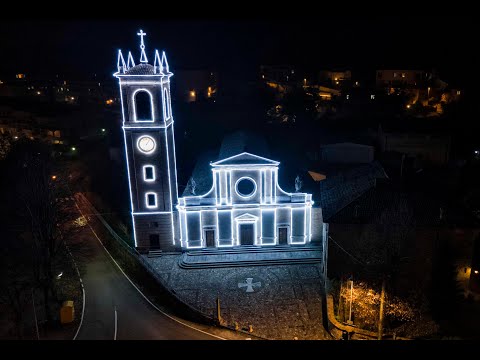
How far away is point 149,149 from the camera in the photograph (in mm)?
33656

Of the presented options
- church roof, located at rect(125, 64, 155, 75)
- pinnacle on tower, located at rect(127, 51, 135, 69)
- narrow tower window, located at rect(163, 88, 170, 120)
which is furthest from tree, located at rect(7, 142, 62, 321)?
narrow tower window, located at rect(163, 88, 170, 120)

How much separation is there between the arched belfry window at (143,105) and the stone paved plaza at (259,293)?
11342mm

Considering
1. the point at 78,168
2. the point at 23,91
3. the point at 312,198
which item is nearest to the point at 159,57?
the point at 312,198

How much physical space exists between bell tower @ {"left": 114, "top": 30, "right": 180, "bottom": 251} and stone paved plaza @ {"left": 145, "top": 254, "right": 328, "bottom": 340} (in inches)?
93.2

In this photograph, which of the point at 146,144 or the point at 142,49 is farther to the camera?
the point at 146,144

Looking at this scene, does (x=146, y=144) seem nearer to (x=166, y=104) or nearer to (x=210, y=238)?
(x=166, y=104)

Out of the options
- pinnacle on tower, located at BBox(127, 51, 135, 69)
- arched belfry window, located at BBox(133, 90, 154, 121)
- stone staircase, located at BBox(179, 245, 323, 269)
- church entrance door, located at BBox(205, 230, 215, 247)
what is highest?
pinnacle on tower, located at BBox(127, 51, 135, 69)

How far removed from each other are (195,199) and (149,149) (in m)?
5.52

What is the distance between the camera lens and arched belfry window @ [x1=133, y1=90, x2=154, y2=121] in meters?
32.7

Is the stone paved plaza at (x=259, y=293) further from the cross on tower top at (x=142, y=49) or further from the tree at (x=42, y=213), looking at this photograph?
the cross on tower top at (x=142, y=49)

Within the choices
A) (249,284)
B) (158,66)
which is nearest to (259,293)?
(249,284)

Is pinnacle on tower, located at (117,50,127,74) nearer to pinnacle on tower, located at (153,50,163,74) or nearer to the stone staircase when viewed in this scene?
pinnacle on tower, located at (153,50,163,74)

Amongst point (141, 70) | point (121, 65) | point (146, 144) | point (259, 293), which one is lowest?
point (259, 293)

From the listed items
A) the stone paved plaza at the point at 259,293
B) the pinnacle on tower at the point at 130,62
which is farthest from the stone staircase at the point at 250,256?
the pinnacle on tower at the point at 130,62
